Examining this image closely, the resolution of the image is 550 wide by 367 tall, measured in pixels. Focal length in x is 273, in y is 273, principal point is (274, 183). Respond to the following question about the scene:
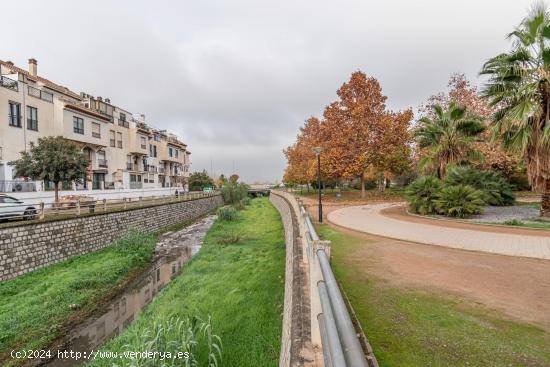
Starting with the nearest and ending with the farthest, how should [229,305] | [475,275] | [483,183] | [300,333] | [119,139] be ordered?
[300,333], [475,275], [229,305], [483,183], [119,139]

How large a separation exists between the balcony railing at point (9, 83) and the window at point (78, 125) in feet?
17.4

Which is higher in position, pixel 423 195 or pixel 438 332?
pixel 423 195

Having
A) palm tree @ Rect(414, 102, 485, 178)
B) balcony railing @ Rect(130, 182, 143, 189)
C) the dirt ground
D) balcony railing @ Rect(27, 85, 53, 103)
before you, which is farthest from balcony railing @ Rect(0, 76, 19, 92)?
palm tree @ Rect(414, 102, 485, 178)

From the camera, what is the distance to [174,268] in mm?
12359

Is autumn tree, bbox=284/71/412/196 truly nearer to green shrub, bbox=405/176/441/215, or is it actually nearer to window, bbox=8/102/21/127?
green shrub, bbox=405/176/441/215

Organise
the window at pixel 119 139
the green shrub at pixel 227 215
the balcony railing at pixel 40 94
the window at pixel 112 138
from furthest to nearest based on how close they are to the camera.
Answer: the window at pixel 119 139
the window at pixel 112 138
the green shrub at pixel 227 215
the balcony railing at pixel 40 94

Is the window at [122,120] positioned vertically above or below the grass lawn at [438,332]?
above

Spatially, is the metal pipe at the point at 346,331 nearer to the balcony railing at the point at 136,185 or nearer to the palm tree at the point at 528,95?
the palm tree at the point at 528,95

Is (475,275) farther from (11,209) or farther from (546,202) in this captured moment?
(11,209)

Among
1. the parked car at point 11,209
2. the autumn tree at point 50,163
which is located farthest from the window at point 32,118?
the parked car at point 11,209

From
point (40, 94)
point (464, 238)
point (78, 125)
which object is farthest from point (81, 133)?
point (464, 238)

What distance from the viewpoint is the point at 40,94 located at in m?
23.9

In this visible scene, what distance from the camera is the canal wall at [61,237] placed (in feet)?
34.5

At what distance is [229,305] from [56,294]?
614 centimetres
